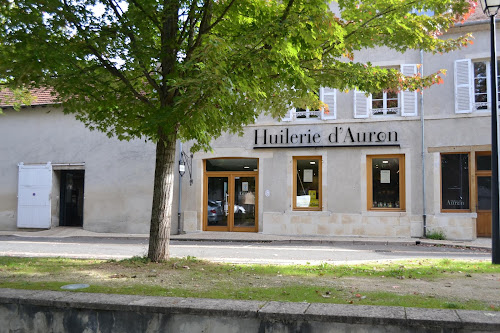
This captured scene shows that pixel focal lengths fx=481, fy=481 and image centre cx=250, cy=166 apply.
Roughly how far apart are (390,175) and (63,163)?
13.0 metres

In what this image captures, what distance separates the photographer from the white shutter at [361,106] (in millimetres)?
16938

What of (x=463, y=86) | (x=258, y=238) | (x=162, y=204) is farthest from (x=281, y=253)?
(x=463, y=86)

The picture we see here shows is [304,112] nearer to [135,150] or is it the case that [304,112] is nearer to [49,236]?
[135,150]

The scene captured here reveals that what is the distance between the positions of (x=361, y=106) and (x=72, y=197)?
12.5 metres

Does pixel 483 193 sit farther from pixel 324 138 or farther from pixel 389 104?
pixel 324 138

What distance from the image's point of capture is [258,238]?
16.4m

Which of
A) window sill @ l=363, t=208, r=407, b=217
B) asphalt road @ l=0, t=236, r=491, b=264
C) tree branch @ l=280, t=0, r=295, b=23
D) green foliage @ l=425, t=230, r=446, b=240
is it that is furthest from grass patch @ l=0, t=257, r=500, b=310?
window sill @ l=363, t=208, r=407, b=217

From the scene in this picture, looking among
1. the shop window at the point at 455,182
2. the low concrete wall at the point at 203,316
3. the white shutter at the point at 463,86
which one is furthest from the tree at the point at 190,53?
the shop window at the point at 455,182

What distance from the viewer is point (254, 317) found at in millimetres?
3953

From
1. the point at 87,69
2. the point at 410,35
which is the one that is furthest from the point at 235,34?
the point at 410,35

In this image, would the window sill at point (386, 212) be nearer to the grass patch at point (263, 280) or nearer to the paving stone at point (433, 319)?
the grass patch at point (263, 280)

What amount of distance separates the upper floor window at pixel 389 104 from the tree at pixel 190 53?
337 inches

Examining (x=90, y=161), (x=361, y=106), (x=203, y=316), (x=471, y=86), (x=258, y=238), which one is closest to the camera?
(x=203, y=316)

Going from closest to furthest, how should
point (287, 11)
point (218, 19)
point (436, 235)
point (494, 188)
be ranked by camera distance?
point (287, 11) < point (218, 19) < point (494, 188) < point (436, 235)
